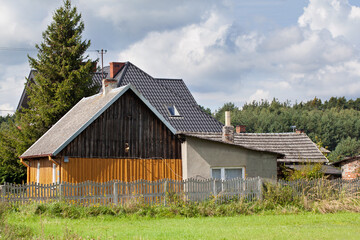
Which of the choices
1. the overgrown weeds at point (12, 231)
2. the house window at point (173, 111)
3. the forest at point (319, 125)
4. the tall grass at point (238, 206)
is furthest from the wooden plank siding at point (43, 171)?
the forest at point (319, 125)

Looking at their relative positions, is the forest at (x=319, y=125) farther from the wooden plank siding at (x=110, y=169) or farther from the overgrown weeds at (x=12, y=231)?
the overgrown weeds at (x=12, y=231)

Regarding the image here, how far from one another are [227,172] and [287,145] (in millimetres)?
8354

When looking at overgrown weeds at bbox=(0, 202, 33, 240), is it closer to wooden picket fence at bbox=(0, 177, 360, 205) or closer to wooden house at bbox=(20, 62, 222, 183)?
wooden picket fence at bbox=(0, 177, 360, 205)

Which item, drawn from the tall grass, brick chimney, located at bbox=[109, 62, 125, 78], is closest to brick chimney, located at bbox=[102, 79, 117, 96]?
the tall grass

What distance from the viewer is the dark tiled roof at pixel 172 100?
127 feet

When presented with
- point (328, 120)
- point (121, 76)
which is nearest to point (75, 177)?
point (121, 76)

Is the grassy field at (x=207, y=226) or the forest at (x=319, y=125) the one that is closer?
the grassy field at (x=207, y=226)

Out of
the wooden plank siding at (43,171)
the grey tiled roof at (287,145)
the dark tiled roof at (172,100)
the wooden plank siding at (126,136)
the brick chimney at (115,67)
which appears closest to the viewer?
the wooden plank siding at (126,136)

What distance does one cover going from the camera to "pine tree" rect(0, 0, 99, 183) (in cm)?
3509

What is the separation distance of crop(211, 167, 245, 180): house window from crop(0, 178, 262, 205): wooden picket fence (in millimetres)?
3260

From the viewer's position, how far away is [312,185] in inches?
950

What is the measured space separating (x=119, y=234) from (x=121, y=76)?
27058mm

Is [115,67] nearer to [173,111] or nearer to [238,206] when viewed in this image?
[173,111]

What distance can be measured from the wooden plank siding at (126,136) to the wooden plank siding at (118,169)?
0.25m
